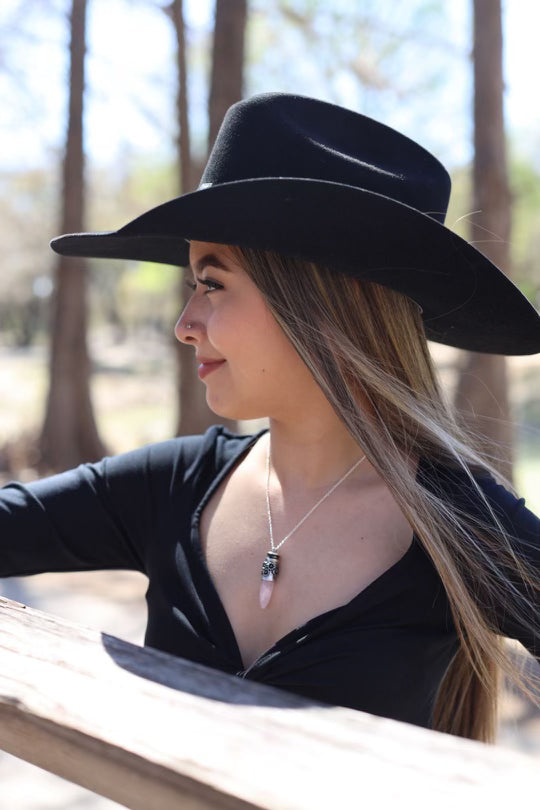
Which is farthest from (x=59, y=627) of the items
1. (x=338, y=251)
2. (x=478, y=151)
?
(x=478, y=151)

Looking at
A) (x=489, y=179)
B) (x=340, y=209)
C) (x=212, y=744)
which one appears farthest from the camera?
(x=489, y=179)

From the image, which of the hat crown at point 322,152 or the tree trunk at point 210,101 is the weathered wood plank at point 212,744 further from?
the tree trunk at point 210,101

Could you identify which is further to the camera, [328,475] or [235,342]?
[328,475]

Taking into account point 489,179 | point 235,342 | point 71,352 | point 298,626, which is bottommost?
point 298,626

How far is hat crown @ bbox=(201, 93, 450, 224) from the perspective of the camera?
4.82 ft

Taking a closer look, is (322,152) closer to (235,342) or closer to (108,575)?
(235,342)

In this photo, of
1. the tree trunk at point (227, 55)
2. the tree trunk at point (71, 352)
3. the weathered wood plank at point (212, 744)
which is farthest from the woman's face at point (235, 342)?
the tree trunk at point (71, 352)

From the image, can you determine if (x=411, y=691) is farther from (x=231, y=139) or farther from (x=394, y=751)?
(x=231, y=139)

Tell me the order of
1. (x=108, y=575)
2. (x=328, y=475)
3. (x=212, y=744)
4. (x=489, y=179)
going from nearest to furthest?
(x=212, y=744) < (x=328, y=475) < (x=489, y=179) < (x=108, y=575)

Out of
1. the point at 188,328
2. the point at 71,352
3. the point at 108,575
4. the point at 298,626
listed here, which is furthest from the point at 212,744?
the point at 71,352

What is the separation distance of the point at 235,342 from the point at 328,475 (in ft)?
1.14

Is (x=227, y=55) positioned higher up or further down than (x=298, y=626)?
higher up

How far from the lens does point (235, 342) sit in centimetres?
148

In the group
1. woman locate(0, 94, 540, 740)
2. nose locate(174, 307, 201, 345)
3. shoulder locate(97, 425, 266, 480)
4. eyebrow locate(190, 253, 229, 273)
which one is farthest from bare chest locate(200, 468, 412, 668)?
eyebrow locate(190, 253, 229, 273)
